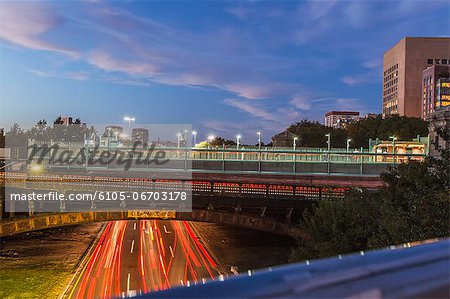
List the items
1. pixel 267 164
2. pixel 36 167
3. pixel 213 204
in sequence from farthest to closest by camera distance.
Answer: pixel 267 164
pixel 36 167
pixel 213 204

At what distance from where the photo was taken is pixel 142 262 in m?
25.3

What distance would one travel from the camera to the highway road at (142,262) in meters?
21.0

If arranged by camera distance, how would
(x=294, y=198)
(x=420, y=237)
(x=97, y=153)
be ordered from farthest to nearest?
(x=97, y=153), (x=294, y=198), (x=420, y=237)

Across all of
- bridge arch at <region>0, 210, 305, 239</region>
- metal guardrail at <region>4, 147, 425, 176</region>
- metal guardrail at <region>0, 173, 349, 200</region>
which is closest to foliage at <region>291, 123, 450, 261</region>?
bridge arch at <region>0, 210, 305, 239</region>

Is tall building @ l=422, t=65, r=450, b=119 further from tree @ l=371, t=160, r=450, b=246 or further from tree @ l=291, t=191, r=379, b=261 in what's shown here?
tree @ l=371, t=160, r=450, b=246

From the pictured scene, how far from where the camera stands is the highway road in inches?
827

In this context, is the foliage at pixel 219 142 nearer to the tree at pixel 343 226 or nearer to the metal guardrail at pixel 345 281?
the tree at pixel 343 226

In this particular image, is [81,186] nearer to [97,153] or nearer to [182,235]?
[182,235]

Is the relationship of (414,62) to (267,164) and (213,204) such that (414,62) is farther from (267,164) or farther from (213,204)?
(213,204)

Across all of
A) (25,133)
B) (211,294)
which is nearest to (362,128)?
(25,133)

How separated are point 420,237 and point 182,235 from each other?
79.1 ft

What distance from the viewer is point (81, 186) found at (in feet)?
87.0

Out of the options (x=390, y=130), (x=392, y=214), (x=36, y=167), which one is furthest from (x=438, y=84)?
(x=392, y=214)

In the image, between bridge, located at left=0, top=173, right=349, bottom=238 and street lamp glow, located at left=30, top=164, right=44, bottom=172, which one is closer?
bridge, located at left=0, top=173, right=349, bottom=238
